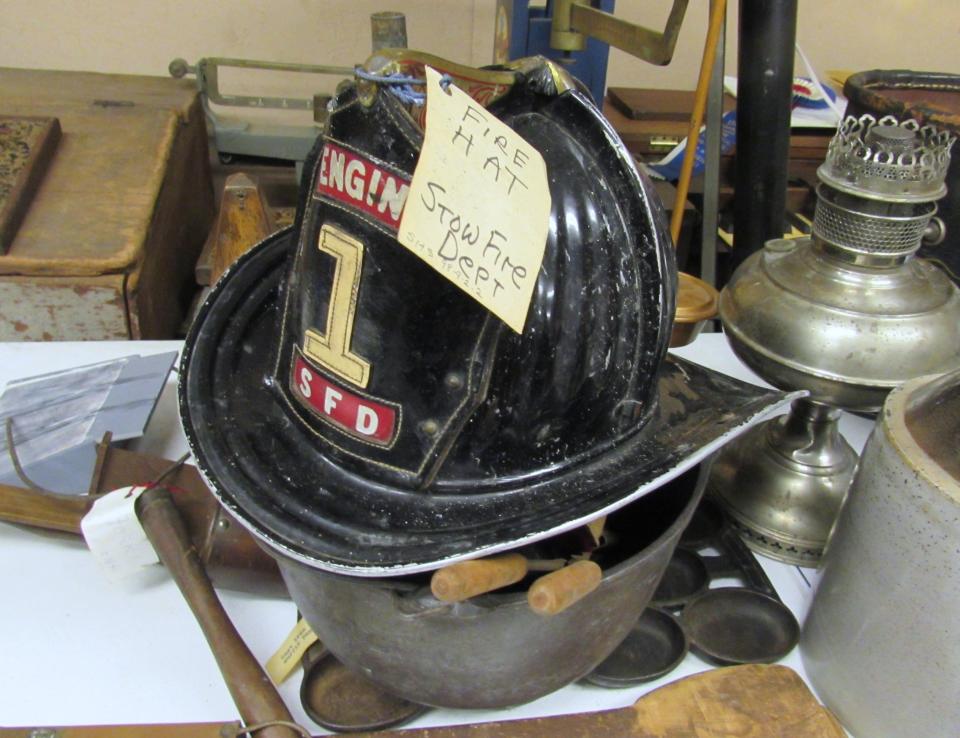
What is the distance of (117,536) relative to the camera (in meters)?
0.59

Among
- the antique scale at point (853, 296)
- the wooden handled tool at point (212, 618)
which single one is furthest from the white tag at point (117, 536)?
the antique scale at point (853, 296)

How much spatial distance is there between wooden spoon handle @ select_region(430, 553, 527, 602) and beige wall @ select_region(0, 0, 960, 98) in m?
1.49

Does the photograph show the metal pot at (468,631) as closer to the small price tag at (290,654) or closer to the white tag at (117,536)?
the small price tag at (290,654)

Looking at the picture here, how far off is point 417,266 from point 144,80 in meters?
1.47

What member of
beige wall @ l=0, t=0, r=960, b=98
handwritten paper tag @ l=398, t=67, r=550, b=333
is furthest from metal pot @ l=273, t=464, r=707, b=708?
beige wall @ l=0, t=0, r=960, b=98

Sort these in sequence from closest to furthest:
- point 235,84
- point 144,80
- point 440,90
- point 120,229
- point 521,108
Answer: point 440,90, point 521,108, point 120,229, point 144,80, point 235,84

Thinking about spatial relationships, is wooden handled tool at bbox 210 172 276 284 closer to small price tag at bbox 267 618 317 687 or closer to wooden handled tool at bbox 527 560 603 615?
small price tag at bbox 267 618 317 687

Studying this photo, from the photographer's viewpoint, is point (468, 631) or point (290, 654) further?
point (290, 654)

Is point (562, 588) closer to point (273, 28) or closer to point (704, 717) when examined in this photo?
point (704, 717)

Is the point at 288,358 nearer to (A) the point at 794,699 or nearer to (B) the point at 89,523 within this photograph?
(B) the point at 89,523

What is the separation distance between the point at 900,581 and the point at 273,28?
1645 mm

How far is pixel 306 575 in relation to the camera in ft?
1.51

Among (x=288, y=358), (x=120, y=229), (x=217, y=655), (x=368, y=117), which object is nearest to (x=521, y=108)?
(x=368, y=117)

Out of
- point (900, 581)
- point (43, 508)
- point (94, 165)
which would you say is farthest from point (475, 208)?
point (94, 165)
